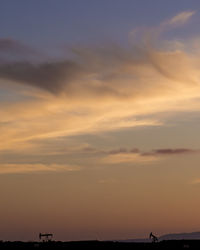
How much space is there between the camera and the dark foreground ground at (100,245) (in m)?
123

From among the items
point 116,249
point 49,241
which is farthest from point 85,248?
point 49,241

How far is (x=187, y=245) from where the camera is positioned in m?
123

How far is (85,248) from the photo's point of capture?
415 feet

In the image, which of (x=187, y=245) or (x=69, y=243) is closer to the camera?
(x=187, y=245)

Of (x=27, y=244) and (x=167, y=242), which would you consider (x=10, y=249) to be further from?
(x=167, y=242)

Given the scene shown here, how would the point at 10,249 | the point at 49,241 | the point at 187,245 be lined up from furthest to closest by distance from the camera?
the point at 49,241 → the point at 10,249 → the point at 187,245

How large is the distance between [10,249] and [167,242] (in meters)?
31.9

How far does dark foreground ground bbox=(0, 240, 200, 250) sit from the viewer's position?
123m

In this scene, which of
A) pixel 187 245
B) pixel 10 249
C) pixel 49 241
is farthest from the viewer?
pixel 49 241

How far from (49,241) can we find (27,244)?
5092mm

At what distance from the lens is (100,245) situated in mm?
128125

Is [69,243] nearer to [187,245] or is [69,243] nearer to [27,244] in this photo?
[27,244]

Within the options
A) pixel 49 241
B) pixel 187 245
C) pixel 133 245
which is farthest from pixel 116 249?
pixel 49 241

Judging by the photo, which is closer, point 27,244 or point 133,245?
point 133,245
